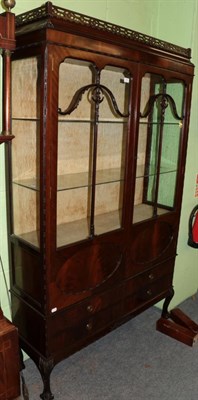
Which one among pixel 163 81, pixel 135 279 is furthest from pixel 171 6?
pixel 135 279

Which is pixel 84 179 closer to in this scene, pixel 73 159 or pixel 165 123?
pixel 73 159

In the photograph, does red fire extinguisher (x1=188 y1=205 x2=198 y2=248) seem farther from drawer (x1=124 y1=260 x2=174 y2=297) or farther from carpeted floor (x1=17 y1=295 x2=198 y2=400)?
carpeted floor (x1=17 y1=295 x2=198 y2=400)

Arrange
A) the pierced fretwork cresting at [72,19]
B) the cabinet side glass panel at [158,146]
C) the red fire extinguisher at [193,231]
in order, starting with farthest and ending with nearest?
the red fire extinguisher at [193,231]
the cabinet side glass panel at [158,146]
the pierced fretwork cresting at [72,19]

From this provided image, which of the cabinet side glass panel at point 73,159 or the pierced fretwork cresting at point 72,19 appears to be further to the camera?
the cabinet side glass panel at point 73,159

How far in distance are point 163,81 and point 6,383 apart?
171cm

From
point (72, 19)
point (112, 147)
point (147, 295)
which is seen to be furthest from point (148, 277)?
point (72, 19)

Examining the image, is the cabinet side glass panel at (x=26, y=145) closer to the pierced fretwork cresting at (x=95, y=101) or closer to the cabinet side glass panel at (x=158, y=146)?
the pierced fretwork cresting at (x=95, y=101)

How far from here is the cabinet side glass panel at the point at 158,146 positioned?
1.91 meters

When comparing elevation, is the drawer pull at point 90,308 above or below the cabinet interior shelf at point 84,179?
below

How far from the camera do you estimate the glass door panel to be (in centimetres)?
165

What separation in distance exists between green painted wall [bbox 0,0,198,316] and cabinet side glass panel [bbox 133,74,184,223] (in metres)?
0.39

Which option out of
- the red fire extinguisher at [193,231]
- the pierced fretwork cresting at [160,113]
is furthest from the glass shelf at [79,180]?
the red fire extinguisher at [193,231]

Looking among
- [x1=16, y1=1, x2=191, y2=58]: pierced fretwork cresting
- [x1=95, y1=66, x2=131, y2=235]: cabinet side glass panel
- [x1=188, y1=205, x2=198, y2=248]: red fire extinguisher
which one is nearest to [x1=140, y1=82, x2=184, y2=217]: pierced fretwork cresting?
[x1=95, y1=66, x2=131, y2=235]: cabinet side glass panel

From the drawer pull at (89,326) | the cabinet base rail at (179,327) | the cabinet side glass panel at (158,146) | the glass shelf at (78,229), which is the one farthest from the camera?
the cabinet base rail at (179,327)
